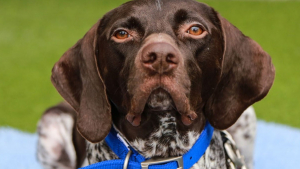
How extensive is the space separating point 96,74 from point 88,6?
10922 mm

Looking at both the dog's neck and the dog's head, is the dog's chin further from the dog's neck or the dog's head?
the dog's neck

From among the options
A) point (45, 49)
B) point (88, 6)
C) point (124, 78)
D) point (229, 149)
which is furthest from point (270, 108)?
point (88, 6)

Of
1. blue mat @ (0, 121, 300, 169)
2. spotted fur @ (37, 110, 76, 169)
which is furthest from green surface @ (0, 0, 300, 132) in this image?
spotted fur @ (37, 110, 76, 169)

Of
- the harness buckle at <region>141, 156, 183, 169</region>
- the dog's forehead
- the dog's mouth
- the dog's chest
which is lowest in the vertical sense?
the harness buckle at <region>141, 156, 183, 169</region>

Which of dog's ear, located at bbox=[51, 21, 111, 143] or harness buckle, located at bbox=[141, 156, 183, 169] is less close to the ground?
dog's ear, located at bbox=[51, 21, 111, 143]

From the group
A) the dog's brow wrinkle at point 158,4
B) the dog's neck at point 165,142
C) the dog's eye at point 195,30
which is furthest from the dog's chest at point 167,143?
the dog's brow wrinkle at point 158,4

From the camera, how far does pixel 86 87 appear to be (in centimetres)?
323

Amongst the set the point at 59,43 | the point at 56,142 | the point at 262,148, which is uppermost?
the point at 59,43

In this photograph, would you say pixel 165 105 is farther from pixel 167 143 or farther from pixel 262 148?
pixel 262 148

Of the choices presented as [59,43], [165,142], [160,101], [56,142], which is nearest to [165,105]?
[160,101]

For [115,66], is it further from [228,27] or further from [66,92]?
[228,27]

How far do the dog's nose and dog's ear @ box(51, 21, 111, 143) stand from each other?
0.68 m

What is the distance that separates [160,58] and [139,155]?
0.93 m

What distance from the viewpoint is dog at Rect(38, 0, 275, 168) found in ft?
9.31
